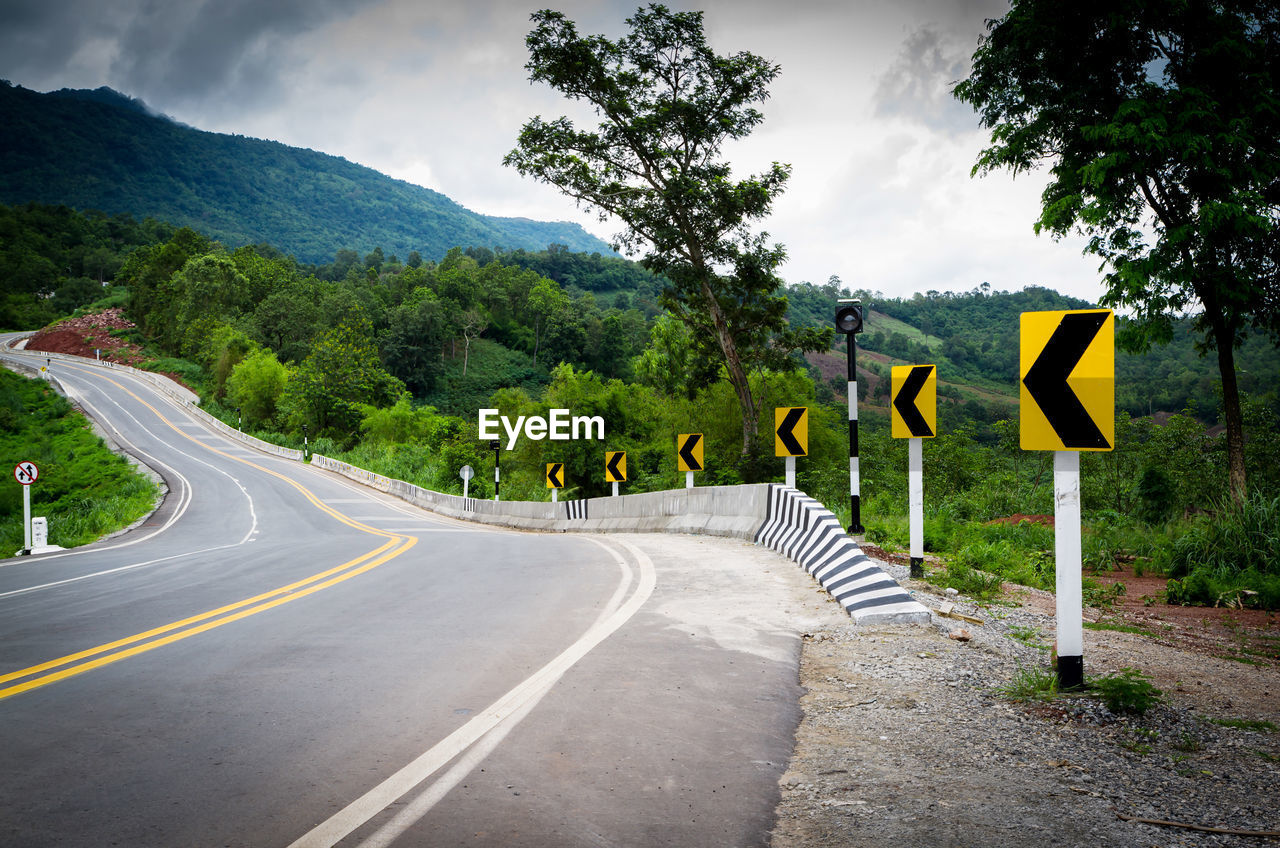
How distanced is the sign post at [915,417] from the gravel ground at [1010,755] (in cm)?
304

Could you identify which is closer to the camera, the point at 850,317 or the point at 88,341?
the point at 850,317

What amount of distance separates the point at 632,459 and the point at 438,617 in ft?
133

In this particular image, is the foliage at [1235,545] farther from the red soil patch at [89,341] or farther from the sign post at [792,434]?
the red soil patch at [89,341]

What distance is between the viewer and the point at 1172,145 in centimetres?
1448

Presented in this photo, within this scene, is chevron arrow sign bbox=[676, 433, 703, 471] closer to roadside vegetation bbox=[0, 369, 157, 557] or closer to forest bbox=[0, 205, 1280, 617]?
forest bbox=[0, 205, 1280, 617]

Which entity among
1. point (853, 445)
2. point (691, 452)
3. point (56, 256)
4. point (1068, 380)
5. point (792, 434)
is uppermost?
point (56, 256)

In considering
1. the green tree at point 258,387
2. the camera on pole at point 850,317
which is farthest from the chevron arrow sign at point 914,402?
the green tree at point 258,387

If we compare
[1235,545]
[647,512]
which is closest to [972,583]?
[1235,545]

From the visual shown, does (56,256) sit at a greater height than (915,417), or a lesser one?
greater

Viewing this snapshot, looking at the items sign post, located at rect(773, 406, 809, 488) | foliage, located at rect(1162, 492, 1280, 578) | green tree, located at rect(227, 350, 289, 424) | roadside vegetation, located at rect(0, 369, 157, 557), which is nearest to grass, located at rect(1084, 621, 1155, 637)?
foliage, located at rect(1162, 492, 1280, 578)

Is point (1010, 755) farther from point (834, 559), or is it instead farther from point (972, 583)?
point (972, 583)

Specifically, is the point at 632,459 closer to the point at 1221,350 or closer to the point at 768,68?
the point at 768,68

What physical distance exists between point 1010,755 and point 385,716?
3273 millimetres

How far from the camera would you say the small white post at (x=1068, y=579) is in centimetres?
461
